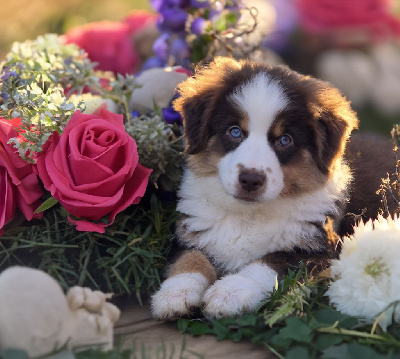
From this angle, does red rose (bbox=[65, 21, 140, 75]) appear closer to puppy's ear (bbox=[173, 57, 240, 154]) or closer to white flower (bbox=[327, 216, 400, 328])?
puppy's ear (bbox=[173, 57, 240, 154])

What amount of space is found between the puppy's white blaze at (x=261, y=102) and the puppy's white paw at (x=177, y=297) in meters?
0.79

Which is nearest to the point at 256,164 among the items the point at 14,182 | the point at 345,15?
the point at 14,182

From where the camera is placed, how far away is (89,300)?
2537 mm

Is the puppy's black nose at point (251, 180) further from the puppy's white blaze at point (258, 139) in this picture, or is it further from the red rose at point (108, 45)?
the red rose at point (108, 45)

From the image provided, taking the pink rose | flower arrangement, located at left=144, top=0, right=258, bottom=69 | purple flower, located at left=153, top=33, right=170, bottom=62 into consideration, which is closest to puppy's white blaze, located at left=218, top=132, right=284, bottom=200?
flower arrangement, located at left=144, top=0, right=258, bottom=69

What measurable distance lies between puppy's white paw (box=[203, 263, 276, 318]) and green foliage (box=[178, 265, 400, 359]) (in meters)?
0.05

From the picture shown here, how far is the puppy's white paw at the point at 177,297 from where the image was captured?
9.77 feet

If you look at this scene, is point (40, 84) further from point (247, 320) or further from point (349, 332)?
point (349, 332)

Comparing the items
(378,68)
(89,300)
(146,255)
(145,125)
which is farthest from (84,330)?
(378,68)

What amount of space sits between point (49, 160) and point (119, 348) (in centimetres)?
105

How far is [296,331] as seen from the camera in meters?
2.62

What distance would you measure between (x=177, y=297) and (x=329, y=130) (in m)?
Result: 1.11

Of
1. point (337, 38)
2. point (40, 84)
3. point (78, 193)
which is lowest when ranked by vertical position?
point (337, 38)

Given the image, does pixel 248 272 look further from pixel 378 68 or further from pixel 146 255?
pixel 378 68
